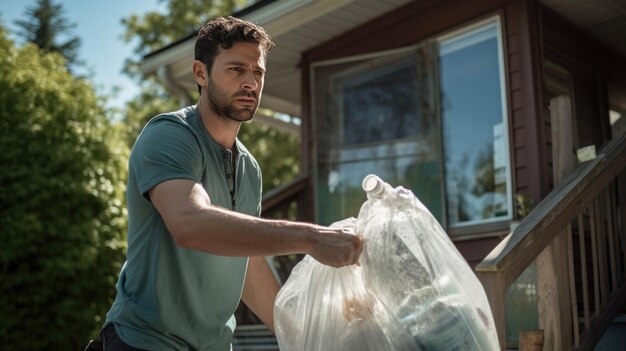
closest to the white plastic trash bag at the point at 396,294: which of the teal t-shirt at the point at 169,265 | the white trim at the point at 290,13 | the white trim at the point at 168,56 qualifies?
the teal t-shirt at the point at 169,265

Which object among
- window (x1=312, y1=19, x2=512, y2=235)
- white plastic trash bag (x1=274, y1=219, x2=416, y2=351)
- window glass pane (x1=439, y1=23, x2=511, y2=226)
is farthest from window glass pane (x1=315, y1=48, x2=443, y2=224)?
white plastic trash bag (x1=274, y1=219, x2=416, y2=351)

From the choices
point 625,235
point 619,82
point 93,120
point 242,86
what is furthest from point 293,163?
point 242,86

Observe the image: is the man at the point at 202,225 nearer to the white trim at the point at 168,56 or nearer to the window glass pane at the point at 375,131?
the window glass pane at the point at 375,131

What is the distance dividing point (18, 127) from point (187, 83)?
1915mm

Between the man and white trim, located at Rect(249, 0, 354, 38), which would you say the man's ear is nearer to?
the man

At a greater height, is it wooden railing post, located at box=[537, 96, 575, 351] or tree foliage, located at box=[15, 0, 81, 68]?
tree foliage, located at box=[15, 0, 81, 68]

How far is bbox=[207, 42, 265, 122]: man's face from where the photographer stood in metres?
2.19

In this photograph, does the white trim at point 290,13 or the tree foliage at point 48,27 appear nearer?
the white trim at point 290,13

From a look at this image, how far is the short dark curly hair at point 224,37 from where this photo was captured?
2199mm

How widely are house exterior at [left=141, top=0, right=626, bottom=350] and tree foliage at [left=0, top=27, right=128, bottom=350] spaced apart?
4.31 ft

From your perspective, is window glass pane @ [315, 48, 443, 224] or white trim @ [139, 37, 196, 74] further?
white trim @ [139, 37, 196, 74]

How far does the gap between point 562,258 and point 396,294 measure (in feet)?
6.70

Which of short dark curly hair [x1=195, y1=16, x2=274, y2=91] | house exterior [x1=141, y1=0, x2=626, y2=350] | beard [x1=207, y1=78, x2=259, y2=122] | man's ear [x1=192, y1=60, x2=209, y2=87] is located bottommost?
beard [x1=207, y1=78, x2=259, y2=122]

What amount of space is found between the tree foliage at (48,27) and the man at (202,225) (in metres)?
28.5
